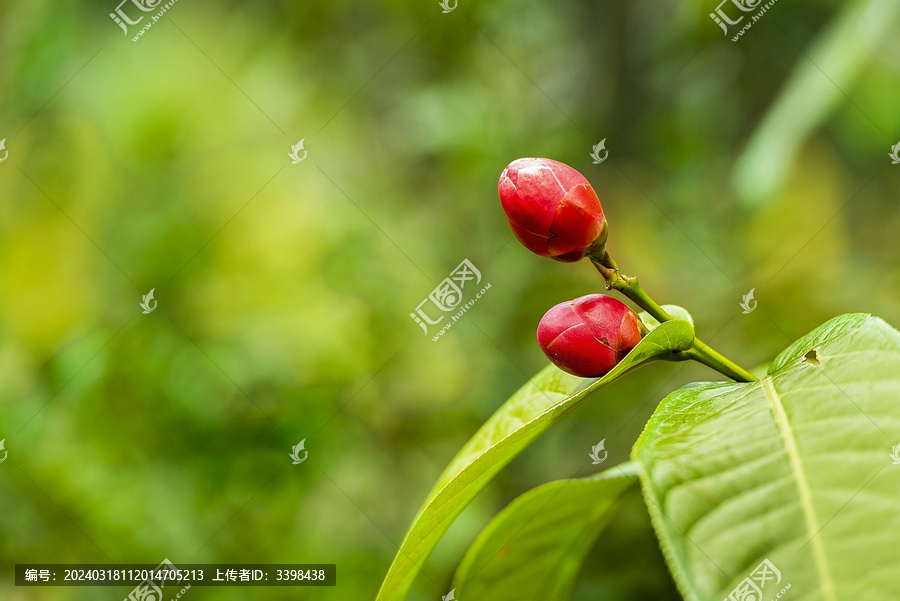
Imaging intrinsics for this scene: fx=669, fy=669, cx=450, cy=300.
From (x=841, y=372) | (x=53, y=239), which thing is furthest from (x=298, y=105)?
(x=841, y=372)

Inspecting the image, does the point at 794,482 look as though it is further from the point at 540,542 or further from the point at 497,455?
the point at 540,542

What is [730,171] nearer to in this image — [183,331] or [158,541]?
[183,331]

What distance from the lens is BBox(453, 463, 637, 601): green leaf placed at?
44.1 inches

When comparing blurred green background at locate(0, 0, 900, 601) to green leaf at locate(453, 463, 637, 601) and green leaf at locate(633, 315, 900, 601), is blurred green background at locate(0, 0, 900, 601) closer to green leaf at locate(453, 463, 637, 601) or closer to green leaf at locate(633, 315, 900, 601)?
green leaf at locate(453, 463, 637, 601)

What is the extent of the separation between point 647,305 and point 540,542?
22.9 inches

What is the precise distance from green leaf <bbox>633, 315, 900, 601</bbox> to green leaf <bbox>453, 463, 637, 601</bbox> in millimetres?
497

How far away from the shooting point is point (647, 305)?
800 millimetres

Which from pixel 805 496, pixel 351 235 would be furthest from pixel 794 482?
pixel 351 235

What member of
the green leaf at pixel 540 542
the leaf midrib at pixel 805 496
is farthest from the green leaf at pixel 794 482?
the green leaf at pixel 540 542

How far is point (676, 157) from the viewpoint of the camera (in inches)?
96.8

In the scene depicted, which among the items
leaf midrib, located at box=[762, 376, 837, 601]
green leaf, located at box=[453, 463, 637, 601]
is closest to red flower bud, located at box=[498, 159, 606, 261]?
leaf midrib, located at box=[762, 376, 837, 601]

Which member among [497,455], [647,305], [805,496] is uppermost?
[647,305]

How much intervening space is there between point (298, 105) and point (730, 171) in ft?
5.76

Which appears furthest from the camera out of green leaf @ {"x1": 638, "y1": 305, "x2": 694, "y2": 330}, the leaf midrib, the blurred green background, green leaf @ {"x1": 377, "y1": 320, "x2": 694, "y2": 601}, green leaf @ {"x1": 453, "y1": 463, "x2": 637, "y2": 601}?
the blurred green background
